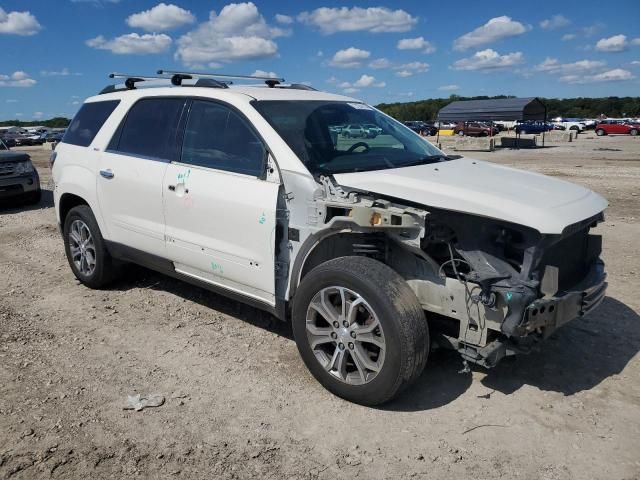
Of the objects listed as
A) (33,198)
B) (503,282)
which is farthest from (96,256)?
(33,198)

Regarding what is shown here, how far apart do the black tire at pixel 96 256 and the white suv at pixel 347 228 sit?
367 mm

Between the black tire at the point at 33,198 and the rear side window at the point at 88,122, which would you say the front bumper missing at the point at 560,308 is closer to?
the rear side window at the point at 88,122

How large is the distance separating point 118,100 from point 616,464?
4.97 m

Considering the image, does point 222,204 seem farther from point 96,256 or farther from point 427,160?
point 96,256

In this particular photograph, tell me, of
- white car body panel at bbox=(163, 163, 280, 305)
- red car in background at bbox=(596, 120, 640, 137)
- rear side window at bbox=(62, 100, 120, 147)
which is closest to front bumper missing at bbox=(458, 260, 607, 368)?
white car body panel at bbox=(163, 163, 280, 305)

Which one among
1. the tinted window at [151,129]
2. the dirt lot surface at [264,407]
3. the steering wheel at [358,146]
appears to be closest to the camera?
the dirt lot surface at [264,407]

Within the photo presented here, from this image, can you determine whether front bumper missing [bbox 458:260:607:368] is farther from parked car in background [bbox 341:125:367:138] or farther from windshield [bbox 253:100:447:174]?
parked car in background [bbox 341:125:367:138]

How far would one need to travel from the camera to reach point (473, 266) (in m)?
3.27

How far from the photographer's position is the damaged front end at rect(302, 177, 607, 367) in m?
3.18

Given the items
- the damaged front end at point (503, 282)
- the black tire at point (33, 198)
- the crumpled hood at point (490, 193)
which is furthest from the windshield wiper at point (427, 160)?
the black tire at point (33, 198)

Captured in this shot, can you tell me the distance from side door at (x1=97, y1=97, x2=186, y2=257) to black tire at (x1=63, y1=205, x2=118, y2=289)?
24 centimetres

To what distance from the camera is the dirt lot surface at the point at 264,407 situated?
3.02 meters

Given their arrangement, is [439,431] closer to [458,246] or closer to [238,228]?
[458,246]

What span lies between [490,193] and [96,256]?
3934 mm
